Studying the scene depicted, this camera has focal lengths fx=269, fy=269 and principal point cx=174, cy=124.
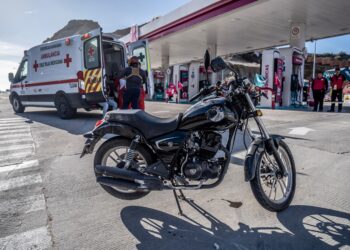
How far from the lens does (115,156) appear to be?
9.92 feet

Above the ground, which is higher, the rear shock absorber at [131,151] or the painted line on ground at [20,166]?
the rear shock absorber at [131,151]

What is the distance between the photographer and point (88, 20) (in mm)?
106688

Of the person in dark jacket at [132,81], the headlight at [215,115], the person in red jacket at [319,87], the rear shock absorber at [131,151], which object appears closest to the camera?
the headlight at [215,115]

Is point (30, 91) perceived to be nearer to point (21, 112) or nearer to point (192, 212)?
point (21, 112)

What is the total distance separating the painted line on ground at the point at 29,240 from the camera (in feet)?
7.27

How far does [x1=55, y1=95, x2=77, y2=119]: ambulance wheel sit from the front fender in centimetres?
747

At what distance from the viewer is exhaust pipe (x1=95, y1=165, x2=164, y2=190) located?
265cm

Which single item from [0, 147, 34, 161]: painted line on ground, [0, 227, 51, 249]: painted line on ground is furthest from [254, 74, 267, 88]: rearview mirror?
[0, 147, 34, 161]: painted line on ground

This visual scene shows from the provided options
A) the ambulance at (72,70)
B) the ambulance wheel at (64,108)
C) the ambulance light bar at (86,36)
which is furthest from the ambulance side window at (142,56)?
the ambulance wheel at (64,108)

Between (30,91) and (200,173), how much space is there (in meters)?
9.77

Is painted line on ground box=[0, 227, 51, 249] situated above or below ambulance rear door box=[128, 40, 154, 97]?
below

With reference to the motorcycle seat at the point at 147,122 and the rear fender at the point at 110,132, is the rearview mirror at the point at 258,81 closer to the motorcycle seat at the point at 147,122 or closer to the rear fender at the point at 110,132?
the motorcycle seat at the point at 147,122

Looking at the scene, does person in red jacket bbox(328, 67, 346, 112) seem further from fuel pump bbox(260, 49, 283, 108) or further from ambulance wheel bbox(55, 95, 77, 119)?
ambulance wheel bbox(55, 95, 77, 119)

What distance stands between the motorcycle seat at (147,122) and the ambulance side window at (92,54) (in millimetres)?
5346
